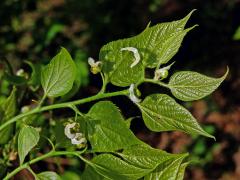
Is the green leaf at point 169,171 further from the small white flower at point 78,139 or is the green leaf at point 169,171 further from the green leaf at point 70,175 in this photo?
the green leaf at point 70,175

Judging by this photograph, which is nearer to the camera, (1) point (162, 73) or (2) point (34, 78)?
(1) point (162, 73)

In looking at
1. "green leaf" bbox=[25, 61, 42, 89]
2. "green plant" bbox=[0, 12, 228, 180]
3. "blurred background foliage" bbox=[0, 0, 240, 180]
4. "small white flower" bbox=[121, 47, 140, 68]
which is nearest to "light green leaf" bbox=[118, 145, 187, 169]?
"green plant" bbox=[0, 12, 228, 180]

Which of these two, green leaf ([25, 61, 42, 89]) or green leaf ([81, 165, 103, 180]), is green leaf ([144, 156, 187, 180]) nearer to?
green leaf ([81, 165, 103, 180])

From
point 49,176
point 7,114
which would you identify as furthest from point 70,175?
point 49,176

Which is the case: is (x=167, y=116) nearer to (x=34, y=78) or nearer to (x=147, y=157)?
(x=147, y=157)

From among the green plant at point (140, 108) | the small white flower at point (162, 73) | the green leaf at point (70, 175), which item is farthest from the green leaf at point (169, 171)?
the green leaf at point (70, 175)
